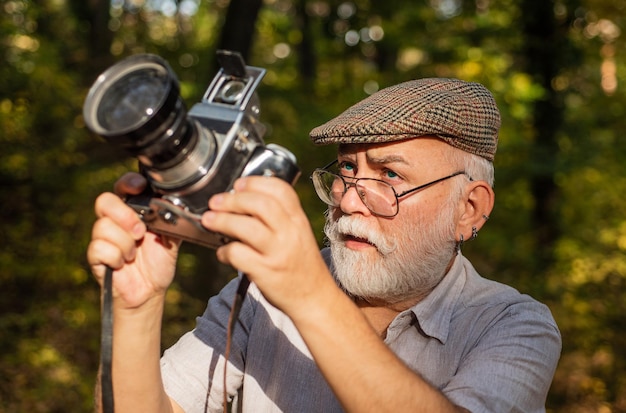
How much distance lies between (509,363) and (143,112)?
1012 mm

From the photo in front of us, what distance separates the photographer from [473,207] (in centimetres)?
228

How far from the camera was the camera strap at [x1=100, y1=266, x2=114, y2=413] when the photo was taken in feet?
5.22

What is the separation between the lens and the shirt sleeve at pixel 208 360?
2.03 meters

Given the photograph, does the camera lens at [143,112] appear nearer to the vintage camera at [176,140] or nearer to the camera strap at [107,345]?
the vintage camera at [176,140]

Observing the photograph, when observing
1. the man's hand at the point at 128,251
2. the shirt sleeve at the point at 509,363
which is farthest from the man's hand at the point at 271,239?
the shirt sleeve at the point at 509,363

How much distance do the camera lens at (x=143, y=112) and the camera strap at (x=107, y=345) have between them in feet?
0.97

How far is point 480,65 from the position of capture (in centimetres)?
959

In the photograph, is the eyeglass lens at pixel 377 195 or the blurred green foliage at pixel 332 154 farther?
the blurred green foliage at pixel 332 154

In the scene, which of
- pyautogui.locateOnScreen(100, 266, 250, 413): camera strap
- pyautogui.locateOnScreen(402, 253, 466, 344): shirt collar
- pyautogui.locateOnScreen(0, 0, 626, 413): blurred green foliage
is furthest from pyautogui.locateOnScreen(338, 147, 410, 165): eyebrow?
pyautogui.locateOnScreen(0, 0, 626, 413): blurred green foliage

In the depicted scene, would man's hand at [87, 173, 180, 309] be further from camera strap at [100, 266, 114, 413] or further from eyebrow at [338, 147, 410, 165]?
eyebrow at [338, 147, 410, 165]

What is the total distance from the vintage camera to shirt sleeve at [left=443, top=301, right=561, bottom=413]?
64 centimetres

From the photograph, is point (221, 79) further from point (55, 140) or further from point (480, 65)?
point (480, 65)

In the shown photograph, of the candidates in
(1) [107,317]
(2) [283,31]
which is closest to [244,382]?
(1) [107,317]

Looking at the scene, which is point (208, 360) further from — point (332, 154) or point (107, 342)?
point (332, 154)
